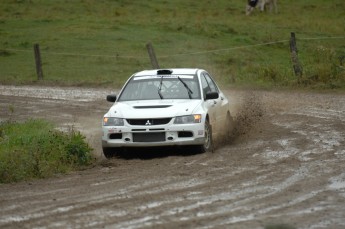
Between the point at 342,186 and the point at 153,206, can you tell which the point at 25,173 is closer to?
the point at 153,206

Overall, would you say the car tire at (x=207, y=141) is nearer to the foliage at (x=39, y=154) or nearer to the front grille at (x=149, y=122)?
the front grille at (x=149, y=122)

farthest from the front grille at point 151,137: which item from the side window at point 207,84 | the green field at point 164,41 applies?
the green field at point 164,41

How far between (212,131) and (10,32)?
24.7 m

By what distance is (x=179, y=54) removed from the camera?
3406 cm

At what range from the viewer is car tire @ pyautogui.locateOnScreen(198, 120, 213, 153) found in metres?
15.5

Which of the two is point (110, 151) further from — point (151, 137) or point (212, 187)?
point (212, 187)

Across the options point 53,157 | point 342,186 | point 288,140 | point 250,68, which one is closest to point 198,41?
point 250,68

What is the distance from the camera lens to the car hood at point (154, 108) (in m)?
15.4

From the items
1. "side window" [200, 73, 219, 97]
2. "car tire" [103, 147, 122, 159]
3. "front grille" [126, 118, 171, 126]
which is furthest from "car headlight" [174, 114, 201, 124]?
"side window" [200, 73, 219, 97]

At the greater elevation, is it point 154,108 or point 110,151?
point 154,108

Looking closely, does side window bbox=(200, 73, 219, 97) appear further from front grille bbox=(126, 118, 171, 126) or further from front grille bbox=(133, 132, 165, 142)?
front grille bbox=(133, 132, 165, 142)

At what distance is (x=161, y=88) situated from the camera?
1667 cm

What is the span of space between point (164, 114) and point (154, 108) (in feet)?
1.05

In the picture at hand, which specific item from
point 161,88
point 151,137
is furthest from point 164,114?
Answer: point 161,88
